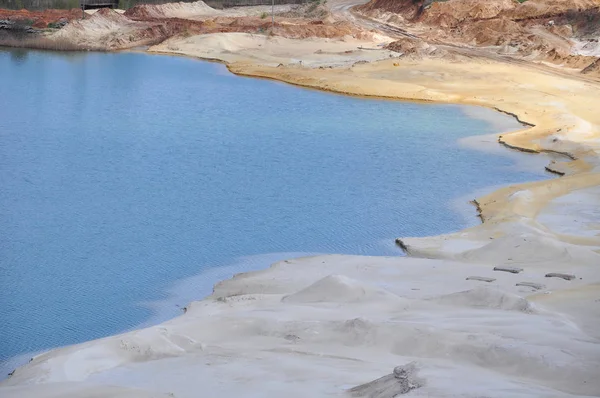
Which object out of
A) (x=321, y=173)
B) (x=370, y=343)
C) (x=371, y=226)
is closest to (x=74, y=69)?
(x=321, y=173)

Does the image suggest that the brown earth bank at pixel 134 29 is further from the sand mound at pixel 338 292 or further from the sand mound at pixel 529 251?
the sand mound at pixel 338 292

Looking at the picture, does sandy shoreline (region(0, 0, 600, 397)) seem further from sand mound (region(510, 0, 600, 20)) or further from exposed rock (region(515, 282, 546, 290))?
sand mound (region(510, 0, 600, 20))

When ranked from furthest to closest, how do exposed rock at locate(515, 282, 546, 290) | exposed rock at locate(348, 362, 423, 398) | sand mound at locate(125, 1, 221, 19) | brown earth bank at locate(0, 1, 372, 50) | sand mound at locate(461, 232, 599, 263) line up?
sand mound at locate(125, 1, 221, 19), brown earth bank at locate(0, 1, 372, 50), sand mound at locate(461, 232, 599, 263), exposed rock at locate(515, 282, 546, 290), exposed rock at locate(348, 362, 423, 398)

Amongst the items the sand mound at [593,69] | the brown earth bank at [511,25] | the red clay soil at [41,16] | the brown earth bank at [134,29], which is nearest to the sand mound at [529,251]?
the sand mound at [593,69]

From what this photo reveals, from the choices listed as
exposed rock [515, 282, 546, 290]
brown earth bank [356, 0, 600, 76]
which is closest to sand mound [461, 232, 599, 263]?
exposed rock [515, 282, 546, 290]

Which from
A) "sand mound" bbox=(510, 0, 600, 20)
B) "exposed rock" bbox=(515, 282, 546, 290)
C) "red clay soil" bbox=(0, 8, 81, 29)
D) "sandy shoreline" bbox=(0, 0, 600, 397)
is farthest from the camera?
"red clay soil" bbox=(0, 8, 81, 29)

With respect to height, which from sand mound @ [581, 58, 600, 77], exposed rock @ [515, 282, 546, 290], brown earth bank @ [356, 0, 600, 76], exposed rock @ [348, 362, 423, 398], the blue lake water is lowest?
the blue lake water
